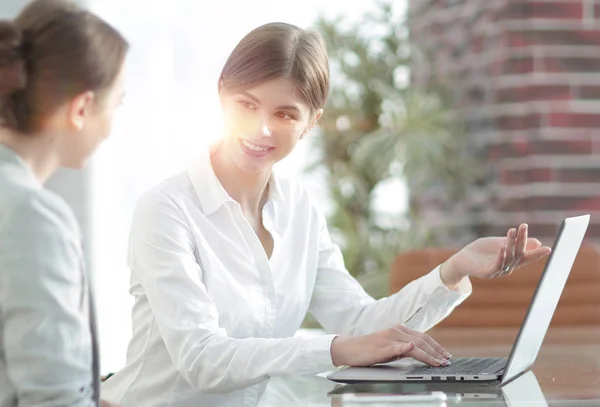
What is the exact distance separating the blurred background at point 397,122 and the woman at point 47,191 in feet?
5.98

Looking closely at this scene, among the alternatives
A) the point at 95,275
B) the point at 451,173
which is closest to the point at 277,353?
the point at 451,173

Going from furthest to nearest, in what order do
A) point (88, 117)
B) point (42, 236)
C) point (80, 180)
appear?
point (80, 180) → point (88, 117) → point (42, 236)

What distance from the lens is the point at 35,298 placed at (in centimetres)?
104

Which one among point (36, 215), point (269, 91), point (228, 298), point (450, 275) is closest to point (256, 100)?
point (269, 91)

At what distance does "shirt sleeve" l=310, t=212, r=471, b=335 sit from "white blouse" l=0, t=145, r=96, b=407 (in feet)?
2.99

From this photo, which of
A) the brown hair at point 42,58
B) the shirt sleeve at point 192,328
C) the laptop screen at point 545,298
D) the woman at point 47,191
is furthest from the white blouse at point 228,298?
the brown hair at point 42,58

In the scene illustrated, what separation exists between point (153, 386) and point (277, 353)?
0.32m

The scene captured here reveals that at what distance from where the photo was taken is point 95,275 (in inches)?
179

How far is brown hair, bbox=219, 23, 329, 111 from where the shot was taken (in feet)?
5.53

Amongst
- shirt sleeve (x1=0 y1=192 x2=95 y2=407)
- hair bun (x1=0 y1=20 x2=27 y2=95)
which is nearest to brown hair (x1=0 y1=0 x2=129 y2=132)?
hair bun (x1=0 y1=20 x2=27 y2=95)

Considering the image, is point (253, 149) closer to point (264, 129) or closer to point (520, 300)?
point (264, 129)

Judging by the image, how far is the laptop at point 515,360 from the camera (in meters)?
1.39

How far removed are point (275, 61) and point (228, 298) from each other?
419 mm

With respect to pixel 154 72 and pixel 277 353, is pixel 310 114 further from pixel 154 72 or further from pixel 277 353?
pixel 154 72
